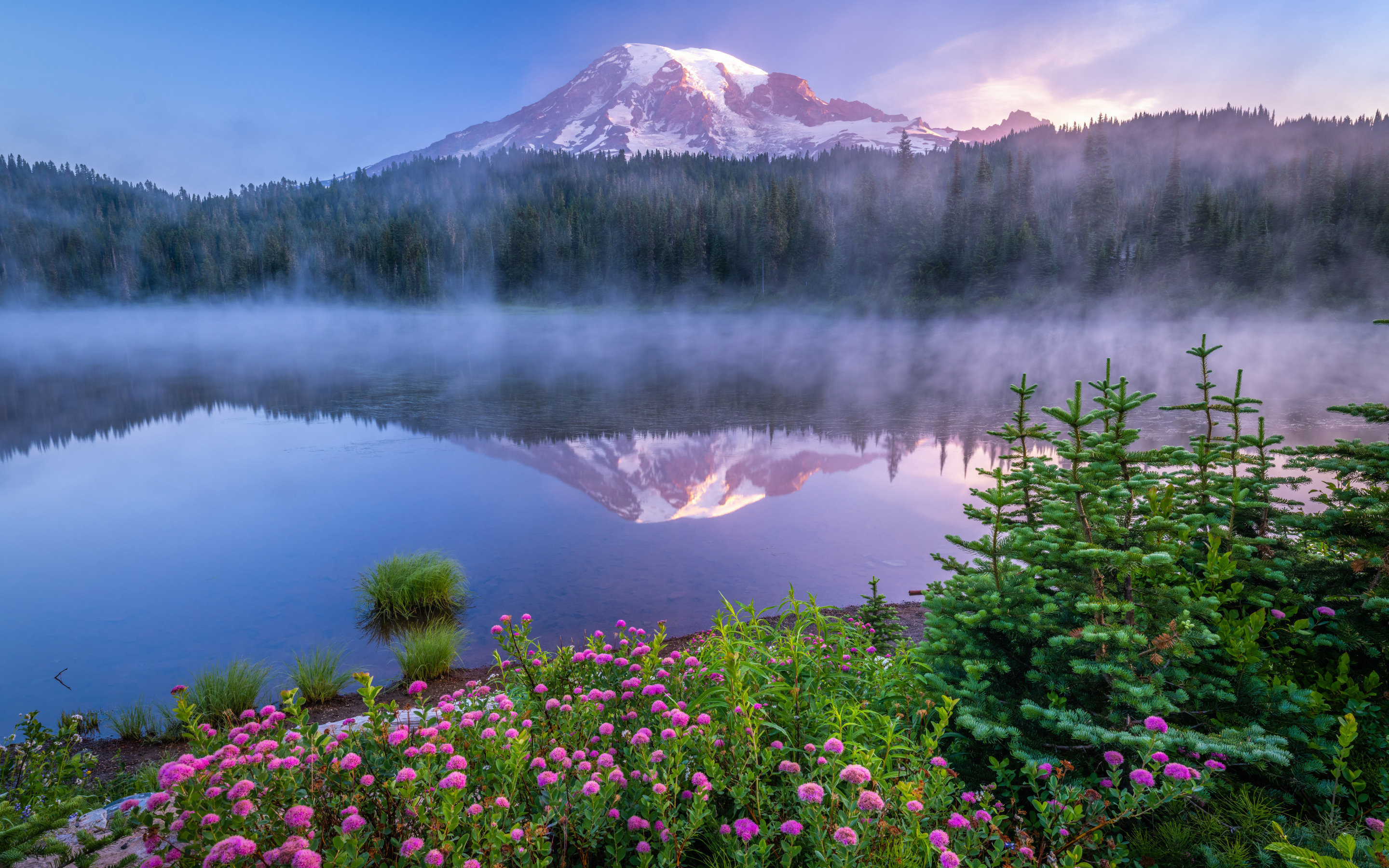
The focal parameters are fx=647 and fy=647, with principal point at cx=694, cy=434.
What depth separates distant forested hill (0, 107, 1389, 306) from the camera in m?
80.8

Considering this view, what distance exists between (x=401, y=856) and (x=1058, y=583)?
3.73 m

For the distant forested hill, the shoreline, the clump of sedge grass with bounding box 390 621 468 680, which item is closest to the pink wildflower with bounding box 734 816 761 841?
the shoreline

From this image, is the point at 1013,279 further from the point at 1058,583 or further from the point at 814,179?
the point at 1058,583

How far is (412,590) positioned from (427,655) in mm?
2912

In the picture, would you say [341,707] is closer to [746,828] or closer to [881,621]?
[881,621]

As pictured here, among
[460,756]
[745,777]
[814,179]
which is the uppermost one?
[814,179]

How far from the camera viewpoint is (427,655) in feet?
27.6

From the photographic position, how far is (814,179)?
132 m

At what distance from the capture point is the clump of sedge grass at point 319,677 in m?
7.80

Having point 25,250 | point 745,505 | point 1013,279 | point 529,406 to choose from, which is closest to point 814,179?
point 1013,279

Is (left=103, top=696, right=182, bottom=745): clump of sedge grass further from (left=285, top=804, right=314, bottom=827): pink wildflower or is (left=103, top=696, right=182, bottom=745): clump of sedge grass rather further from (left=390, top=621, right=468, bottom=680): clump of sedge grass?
(left=285, top=804, right=314, bottom=827): pink wildflower

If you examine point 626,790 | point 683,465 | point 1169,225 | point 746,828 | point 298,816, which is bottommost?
point 683,465

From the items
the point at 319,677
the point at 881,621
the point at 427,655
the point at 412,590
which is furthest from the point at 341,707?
the point at 881,621

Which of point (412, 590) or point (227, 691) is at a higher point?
point (227, 691)
